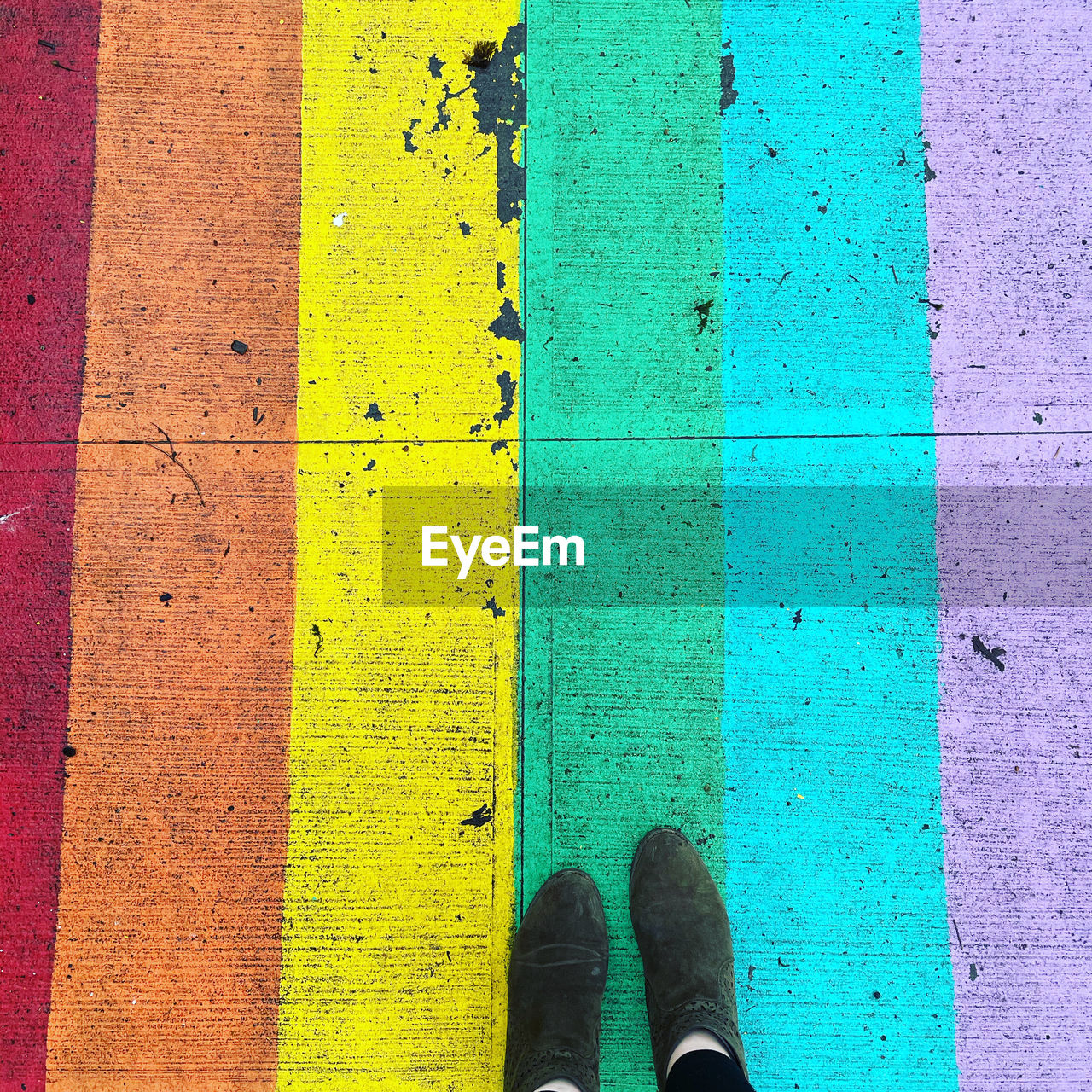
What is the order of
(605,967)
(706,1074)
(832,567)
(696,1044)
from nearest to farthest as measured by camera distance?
(706,1074)
(696,1044)
(605,967)
(832,567)

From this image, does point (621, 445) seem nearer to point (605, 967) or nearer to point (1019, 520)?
point (1019, 520)

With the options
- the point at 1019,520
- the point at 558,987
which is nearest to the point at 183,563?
the point at 558,987

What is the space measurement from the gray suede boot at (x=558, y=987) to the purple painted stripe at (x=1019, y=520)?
108cm

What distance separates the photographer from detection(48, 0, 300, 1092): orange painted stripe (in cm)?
207

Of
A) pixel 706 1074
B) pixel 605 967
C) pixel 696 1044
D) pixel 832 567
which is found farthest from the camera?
pixel 832 567

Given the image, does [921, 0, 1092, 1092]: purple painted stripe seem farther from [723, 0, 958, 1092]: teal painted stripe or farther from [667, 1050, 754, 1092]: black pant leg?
[667, 1050, 754, 1092]: black pant leg

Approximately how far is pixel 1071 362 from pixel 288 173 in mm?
2659

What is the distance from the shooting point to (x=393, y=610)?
7.20 ft

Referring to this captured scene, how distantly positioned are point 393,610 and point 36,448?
127 centimetres

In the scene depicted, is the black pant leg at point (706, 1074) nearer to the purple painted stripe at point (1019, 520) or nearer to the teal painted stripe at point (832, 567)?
the teal painted stripe at point (832, 567)

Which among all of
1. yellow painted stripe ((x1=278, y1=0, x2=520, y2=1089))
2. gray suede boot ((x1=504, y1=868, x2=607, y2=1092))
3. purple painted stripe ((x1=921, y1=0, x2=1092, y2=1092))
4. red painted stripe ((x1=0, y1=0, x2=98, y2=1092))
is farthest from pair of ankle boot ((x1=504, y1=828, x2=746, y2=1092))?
red painted stripe ((x1=0, y1=0, x2=98, y2=1092))

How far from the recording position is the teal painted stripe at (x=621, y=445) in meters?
2.14

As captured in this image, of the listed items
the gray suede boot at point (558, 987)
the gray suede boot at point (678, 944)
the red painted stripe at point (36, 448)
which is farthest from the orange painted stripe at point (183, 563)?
the gray suede boot at point (678, 944)

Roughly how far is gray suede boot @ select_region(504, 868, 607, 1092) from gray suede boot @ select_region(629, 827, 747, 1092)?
0.15m
